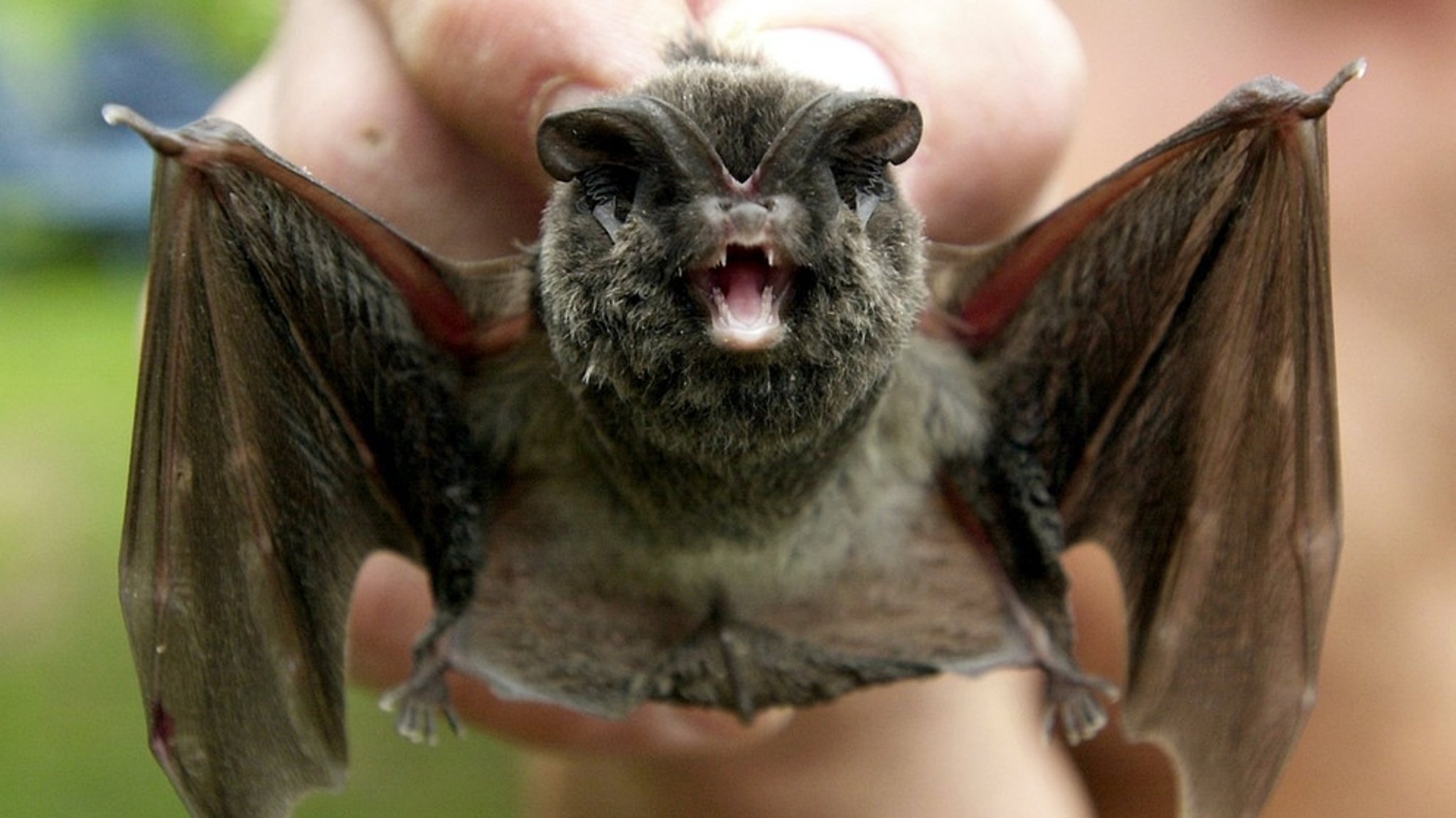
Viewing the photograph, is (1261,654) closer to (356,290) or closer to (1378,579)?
(1378,579)

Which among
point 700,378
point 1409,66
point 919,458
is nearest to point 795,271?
point 700,378

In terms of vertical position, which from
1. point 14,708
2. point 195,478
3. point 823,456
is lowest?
point 14,708

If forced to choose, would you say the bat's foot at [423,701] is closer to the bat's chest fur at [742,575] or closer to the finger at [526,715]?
the bat's chest fur at [742,575]

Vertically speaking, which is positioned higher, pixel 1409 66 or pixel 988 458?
pixel 1409 66

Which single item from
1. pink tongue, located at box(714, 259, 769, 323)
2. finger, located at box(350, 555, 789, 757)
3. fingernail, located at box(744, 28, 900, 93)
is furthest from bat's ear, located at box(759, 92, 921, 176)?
finger, located at box(350, 555, 789, 757)

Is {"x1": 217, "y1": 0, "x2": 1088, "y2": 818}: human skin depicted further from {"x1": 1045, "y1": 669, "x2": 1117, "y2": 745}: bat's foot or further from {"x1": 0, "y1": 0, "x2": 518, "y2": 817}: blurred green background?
{"x1": 0, "y1": 0, "x2": 518, "y2": 817}: blurred green background

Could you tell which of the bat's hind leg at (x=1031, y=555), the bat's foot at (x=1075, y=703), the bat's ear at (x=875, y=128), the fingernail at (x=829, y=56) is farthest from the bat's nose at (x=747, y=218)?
the bat's foot at (x=1075, y=703)
